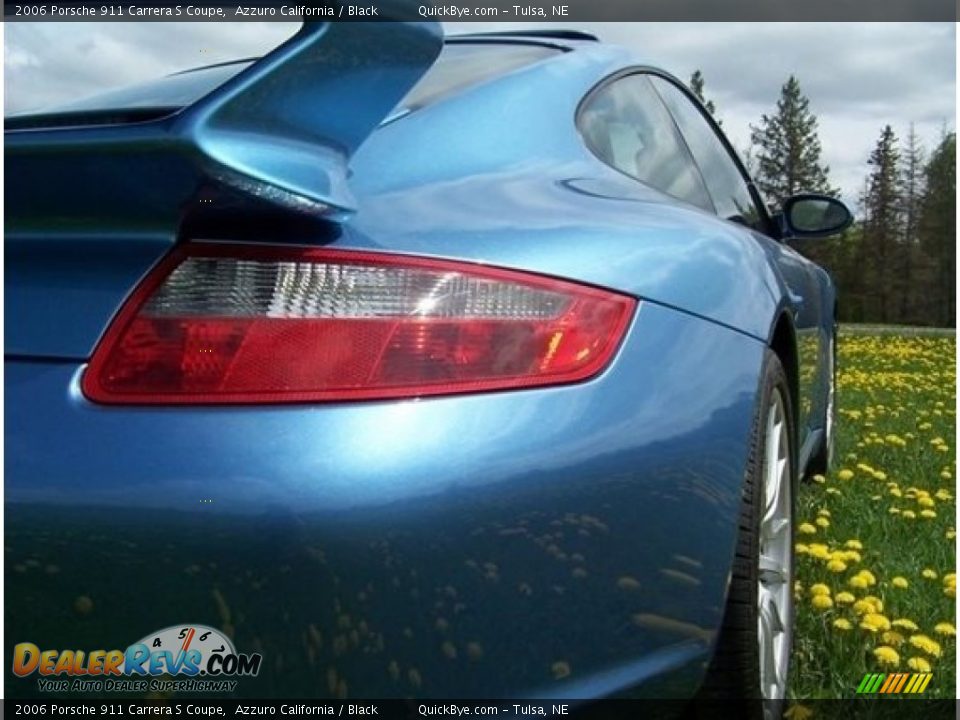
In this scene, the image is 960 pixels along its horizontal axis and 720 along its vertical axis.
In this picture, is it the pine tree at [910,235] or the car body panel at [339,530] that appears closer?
the car body panel at [339,530]

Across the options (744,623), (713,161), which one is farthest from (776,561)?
(713,161)

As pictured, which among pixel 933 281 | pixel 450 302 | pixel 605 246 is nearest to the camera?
pixel 450 302

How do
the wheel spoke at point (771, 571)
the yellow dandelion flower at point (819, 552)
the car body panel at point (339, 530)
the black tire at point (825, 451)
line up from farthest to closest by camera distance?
the black tire at point (825, 451), the yellow dandelion flower at point (819, 552), the wheel spoke at point (771, 571), the car body panel at point (339, 530)

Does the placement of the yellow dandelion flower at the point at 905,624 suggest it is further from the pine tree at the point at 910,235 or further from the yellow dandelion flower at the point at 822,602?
the pine tree at the point at 910,235

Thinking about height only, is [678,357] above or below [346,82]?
below

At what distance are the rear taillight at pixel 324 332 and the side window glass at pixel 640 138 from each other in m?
0.67

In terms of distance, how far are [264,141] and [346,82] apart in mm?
149

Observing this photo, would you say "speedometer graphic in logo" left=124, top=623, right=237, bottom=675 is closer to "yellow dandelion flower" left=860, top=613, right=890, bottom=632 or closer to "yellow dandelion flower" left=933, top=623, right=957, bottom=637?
"yellow dandelion flower" left=860, top=613, right=890, bottom=632

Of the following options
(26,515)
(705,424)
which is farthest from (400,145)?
(26,515)

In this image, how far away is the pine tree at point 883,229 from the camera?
136ft

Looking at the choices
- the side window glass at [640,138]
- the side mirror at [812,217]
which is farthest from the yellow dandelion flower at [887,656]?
the side mirror at [812,217]

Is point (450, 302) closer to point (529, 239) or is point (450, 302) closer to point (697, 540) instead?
point (529, 239)

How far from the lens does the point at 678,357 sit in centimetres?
150

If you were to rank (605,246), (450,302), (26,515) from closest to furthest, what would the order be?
(26,515) < (450,302) < (605,246)
